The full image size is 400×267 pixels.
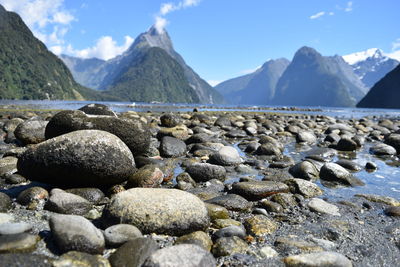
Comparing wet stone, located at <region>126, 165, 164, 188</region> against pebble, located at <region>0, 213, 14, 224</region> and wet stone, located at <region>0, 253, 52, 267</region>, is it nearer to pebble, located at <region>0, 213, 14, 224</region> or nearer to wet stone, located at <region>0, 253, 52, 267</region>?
pebble, located at <region>0, 213, 14, 224</region>

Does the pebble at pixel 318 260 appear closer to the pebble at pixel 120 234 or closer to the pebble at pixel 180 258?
the pebble at pixel 180 258

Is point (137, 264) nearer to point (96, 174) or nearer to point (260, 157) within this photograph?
point (96, 174)

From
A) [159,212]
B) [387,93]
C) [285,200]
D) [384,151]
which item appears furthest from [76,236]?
[387,93]

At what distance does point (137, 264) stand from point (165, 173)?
3.82 metres

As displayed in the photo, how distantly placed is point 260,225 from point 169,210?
4.80 ft

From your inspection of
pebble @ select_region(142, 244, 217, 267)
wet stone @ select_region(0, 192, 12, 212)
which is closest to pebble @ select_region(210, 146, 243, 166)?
wet stone @ select_region(0, 192, 12, 212)

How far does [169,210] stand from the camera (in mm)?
4152

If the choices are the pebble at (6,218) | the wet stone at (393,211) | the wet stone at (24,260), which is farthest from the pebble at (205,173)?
the wet stone at (24,260)

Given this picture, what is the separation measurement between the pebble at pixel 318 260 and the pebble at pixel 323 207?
2012 mm

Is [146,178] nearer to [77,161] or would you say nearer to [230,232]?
[77,161]

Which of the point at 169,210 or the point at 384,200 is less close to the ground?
the point at 169,210

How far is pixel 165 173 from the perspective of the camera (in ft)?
22.7

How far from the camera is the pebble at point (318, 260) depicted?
3.31 m

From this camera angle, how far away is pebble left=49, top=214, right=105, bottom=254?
129 inches
